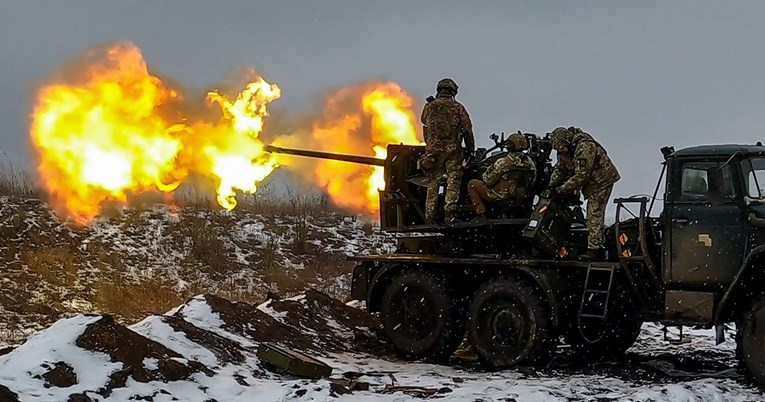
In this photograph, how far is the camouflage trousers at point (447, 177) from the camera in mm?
12711

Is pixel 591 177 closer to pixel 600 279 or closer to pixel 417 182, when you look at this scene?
pixel 600 279

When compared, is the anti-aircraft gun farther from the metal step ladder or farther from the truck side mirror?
the truck side mirror

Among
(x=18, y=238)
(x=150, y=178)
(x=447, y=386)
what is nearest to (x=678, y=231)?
(x=447, y=386)

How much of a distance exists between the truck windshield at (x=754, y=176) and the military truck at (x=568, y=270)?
0.7 inches

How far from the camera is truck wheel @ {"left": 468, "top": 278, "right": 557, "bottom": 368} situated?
11234 mm

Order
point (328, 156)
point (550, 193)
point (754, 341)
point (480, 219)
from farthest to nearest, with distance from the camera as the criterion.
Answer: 1. point (328, 156)
2. point (480, 219)
3. point (550, 193)
4. point (754, 341)

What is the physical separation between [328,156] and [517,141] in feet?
10.7

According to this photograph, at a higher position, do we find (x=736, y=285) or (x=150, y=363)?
(x=736, y=285)

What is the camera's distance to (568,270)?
1161 cm

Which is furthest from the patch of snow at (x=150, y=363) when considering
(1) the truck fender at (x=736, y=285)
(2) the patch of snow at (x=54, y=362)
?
(1) the truck fender at (x=736, y=285)

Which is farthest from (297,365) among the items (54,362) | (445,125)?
(445,125)

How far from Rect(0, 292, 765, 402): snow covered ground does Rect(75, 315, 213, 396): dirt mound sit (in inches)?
0.5

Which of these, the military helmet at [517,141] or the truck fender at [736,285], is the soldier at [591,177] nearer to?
the military helmet at [517,141]

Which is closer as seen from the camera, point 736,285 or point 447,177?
point 736,285
